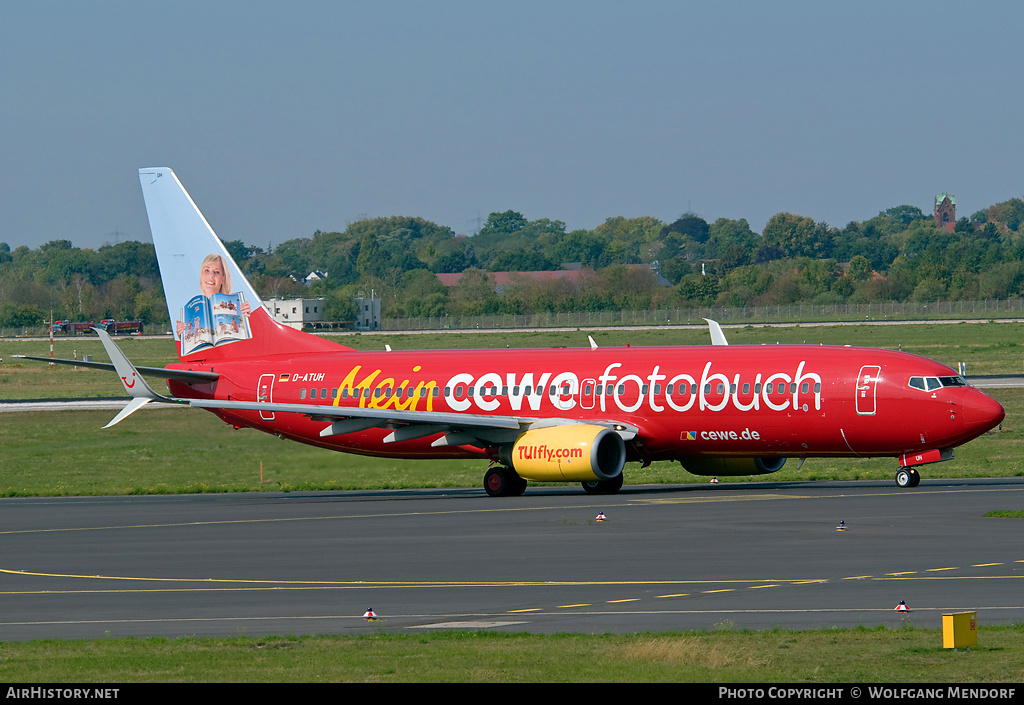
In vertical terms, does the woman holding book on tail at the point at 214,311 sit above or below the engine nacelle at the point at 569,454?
above

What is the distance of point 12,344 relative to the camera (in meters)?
168

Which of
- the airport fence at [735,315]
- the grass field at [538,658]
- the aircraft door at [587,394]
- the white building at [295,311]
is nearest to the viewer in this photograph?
the grass field at [538,658]

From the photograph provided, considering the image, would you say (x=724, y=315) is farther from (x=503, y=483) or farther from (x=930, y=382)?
(x=930, y=382)

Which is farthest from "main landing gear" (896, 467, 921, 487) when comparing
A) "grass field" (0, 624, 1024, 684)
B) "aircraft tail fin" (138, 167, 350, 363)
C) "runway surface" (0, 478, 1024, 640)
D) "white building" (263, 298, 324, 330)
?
"white building" (263, 298, 324, 330)

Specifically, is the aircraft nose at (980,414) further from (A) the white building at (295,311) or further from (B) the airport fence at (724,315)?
(A) the white building at (295,311)

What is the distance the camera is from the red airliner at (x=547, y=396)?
43.2 m

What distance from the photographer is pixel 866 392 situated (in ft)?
141

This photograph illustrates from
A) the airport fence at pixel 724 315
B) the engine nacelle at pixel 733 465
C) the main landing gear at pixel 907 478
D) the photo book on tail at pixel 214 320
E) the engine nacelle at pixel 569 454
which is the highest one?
the airport fence at pixel 724 315

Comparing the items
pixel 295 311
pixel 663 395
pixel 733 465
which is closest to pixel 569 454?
pixel 663 395

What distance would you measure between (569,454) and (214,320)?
16317mm

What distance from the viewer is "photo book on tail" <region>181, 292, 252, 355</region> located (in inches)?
2119

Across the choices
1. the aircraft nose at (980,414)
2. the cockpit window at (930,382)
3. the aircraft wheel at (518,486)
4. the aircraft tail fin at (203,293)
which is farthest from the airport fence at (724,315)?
the aircraft nose at (980,414)

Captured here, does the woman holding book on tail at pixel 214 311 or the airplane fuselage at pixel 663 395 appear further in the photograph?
the woman holding book on tail at pixel 214 311

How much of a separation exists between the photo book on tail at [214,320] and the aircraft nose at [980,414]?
25021 mm
